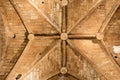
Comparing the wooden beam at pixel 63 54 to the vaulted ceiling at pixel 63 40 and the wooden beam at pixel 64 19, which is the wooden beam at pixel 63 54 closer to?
the vaulted ceiling at pixel 63 40

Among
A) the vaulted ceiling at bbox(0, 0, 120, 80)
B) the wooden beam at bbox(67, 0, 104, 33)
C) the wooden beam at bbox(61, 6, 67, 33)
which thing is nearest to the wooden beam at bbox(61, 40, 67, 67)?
the vaulted ceiling at bbox(0, 0, 120, 80)

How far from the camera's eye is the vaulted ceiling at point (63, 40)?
13.6m

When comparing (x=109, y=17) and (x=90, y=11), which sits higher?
(x=90, y=11)

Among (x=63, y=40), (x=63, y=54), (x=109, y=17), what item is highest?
(x=109, y=17)

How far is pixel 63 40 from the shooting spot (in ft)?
45.1

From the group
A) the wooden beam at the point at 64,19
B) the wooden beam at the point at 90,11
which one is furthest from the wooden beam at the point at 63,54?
the wooden beam at the point at 90,11

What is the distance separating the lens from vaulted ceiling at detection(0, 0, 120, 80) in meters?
13.6

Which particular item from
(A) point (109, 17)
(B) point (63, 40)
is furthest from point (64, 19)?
(A) point (109, 17)

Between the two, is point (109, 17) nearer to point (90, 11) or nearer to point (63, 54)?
point (90, 11)

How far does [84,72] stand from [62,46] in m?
1.38

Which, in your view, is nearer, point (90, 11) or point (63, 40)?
point (90, 11)

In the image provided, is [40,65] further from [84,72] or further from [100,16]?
[100,16]

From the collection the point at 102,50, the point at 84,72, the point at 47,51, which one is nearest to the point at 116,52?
the point at 102,50

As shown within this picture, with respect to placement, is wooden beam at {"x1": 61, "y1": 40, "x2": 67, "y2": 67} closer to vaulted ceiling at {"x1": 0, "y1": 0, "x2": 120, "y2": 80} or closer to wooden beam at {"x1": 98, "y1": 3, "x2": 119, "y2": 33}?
vaulted ceiling at {"x1": 0, "y1": 0, "x2": 120, "y2": 80}
